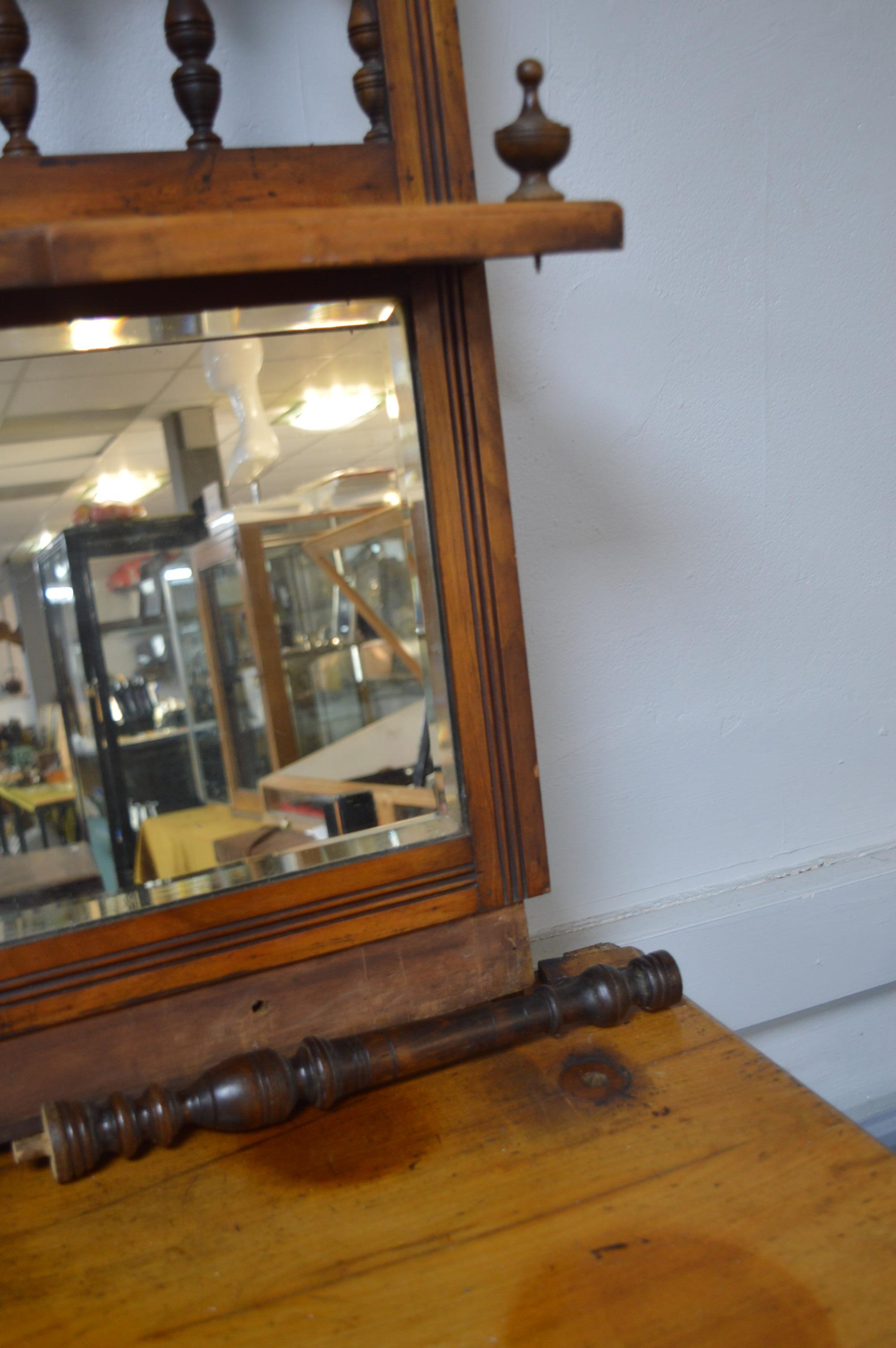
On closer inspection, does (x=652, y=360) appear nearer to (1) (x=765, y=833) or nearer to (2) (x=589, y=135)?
(2) (x=589, y=135)

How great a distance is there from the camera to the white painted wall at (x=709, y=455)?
1106 mm

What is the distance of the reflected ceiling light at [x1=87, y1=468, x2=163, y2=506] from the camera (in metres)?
0.88

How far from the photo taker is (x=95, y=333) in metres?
0.82

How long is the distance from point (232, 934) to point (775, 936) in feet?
2.44

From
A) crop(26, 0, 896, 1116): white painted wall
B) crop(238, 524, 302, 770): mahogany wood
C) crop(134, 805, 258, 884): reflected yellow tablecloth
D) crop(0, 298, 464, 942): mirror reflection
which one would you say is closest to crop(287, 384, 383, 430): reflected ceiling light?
crop(0, 298, 464, 942): mirror reflection

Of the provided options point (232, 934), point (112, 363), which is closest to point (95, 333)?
point (112, 363)

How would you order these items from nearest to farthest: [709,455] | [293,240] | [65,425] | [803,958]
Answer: [293,240] → [65,425] → [709,455] → [803,958]

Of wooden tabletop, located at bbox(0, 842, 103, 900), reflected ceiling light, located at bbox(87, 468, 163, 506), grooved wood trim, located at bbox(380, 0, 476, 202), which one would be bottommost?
wooden tabletop, located at bbox(0, 842, 103, 900)

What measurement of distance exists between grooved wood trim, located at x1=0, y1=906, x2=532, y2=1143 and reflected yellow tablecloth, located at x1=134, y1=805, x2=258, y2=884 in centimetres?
11

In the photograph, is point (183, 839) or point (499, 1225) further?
point (183, 839)

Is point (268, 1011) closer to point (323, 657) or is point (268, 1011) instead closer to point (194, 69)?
point (323, 657)

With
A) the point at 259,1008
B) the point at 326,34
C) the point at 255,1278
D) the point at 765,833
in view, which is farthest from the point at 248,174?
the point at 765,833

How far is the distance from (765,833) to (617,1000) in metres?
0.51

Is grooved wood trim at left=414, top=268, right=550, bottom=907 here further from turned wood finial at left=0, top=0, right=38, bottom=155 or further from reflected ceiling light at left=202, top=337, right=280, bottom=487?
turned wood finial at left=0, top=0, right=38, bottom=155
